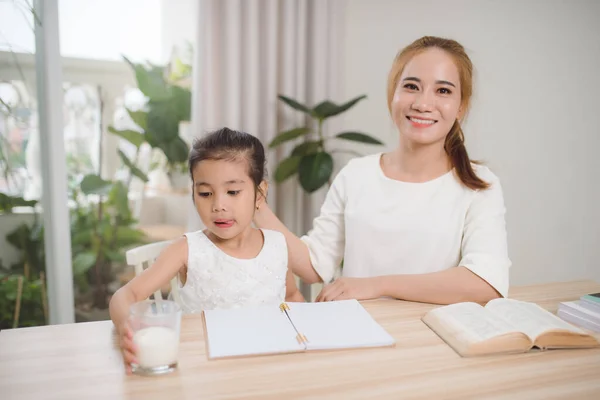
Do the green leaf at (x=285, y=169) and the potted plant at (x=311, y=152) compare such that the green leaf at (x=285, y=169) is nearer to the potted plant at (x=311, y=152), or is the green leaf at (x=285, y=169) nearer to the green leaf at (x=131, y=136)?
the potted plant at (x=311, y=152)

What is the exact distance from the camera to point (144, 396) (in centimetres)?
82

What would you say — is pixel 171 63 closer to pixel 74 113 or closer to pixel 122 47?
pixel 122 47

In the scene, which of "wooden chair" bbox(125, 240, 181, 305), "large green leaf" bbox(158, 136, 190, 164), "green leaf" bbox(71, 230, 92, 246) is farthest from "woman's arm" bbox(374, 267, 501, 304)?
"green leaf" bbox(71, 230, 92, 246)

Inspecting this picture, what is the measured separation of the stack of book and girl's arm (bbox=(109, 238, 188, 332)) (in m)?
0.94

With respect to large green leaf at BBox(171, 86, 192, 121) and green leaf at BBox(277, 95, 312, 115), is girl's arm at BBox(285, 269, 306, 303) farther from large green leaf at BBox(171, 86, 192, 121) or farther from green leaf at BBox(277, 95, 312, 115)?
large green leaf at BBox(171, 86, 192, 121)

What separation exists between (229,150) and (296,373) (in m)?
0.64

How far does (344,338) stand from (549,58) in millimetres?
3353

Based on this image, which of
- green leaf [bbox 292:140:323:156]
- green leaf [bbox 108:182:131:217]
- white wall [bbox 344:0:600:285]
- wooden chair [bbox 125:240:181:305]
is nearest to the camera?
wooden chair [bbox 125:240:181:305]

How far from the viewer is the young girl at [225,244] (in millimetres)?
1307

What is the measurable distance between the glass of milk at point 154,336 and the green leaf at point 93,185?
2011 mm

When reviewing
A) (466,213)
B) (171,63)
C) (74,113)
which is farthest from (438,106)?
(74,113)

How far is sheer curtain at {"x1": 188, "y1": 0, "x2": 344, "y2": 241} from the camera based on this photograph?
8.84 feet

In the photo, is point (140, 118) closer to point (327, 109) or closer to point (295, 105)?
point (295, 105)

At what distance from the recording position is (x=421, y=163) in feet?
5.40
